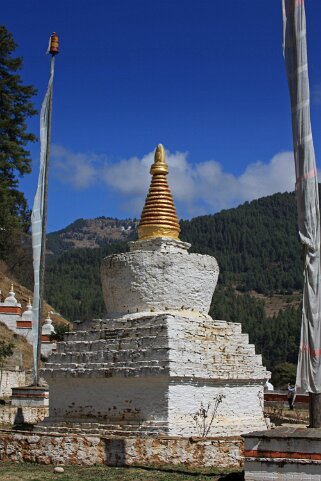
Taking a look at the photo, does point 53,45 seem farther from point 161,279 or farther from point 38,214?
point 161,279

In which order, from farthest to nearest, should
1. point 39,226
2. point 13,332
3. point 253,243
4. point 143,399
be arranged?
1. point 253,243
2. point 13,332
3. point 39,226
4. point 143,399

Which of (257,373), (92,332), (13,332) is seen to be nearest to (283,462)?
(257,373)

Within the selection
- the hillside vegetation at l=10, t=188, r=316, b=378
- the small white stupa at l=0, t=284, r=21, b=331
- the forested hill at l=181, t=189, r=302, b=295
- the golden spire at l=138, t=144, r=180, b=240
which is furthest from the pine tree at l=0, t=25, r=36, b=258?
the forested hill at l=181, t=189, r=302, b=295

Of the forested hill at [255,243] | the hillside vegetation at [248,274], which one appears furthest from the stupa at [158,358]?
the forested hill at [255,243]

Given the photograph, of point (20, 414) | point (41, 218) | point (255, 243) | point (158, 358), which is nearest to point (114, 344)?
point (158, 358)

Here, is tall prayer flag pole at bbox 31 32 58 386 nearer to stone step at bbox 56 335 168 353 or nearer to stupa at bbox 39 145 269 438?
stupa at bbox 39 145 269 438

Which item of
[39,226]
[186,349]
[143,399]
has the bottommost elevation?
[143,399]

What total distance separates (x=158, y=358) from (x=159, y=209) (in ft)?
15.8

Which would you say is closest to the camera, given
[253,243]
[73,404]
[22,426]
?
[73,404]

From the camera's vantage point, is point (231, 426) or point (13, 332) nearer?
point (231, 426)

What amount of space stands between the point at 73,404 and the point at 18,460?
318 cm

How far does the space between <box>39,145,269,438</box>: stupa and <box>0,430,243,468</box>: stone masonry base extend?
1.66 m

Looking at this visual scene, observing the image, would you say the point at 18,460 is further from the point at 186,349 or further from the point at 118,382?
the point at 186,349

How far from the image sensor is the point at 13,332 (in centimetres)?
3531
